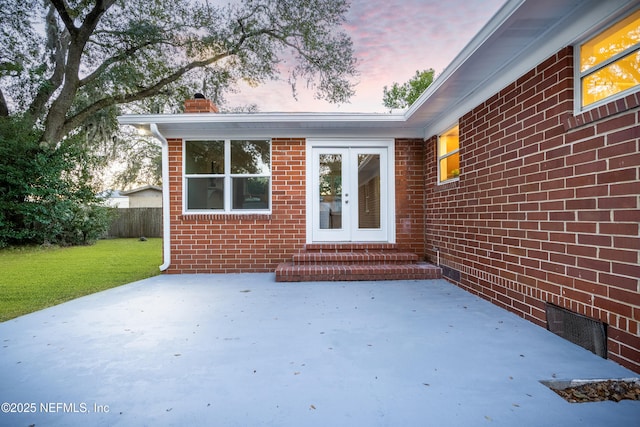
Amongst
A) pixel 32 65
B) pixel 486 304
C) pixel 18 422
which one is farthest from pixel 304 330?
pixel 32 65

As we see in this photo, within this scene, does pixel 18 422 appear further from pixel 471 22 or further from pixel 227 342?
pixel 471 22

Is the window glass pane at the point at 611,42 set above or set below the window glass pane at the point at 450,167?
above

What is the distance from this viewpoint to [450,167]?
523 cm

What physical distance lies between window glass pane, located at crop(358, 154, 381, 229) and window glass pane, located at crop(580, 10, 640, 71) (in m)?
3.74

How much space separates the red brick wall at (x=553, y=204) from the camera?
7.07 ft

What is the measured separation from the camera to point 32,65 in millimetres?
10414

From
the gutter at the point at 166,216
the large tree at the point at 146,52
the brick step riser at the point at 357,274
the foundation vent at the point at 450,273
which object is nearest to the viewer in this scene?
the foundation vent at the point at 450,273

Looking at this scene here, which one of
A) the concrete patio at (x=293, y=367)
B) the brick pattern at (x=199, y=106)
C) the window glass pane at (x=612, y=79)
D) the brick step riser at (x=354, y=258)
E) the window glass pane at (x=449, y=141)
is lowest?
the concrete patio at (x=293, y=367)

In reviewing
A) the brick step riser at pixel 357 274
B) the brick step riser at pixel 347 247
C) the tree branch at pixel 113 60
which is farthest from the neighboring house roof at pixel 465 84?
the tree branch at pixel 113 60

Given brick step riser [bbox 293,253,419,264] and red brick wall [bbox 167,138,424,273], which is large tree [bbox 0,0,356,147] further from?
brick step riser [bbox 293,253,419,264]

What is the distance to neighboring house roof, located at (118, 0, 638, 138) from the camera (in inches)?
98.3

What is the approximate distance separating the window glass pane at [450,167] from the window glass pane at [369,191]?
123 centimetres

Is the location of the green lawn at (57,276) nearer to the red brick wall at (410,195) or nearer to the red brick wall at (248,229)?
the red brick wall at (248,229)

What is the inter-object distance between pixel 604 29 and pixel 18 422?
4613mm
